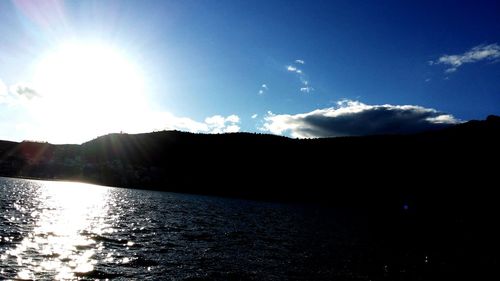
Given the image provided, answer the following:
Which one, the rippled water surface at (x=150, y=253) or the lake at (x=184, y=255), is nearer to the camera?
the rippled water surface at (x=150, y=253)

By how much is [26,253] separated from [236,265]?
18489 mm

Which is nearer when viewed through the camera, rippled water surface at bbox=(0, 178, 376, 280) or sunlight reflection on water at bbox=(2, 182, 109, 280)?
sunlight reflection on water at bbox=(2, 182, 109, 280)

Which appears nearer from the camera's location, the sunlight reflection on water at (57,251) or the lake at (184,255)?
the sunlight reflection on water at (57,251)

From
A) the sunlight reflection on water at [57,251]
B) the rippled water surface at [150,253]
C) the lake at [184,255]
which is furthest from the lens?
the lake at [184,255]

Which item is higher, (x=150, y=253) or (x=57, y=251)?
(x=57, y=251)

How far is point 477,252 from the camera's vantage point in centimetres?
5334

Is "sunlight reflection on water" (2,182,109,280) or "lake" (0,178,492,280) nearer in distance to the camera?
"sunlight reflection on water" (2,182,109,280)

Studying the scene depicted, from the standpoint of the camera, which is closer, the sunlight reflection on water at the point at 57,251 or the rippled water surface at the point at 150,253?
the sunlight reflection on water at the point at 57,251

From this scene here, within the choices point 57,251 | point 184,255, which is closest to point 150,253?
point 184,255

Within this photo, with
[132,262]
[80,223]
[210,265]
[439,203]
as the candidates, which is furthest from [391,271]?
[439,203]

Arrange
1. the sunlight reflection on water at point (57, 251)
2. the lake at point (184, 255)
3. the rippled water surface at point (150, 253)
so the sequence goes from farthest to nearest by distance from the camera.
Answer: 1. the lake at point (184, 255)
2. the rippled water surface at point (150, 253)
3. the sunlight reflection on water at point (57, 251)

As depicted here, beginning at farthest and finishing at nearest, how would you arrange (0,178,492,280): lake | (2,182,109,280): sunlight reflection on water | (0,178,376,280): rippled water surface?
1. (0,178,492,280): lake
2. (0,178,376,280): rippled water surface
3. (2,182,109,280): sunlight reflection on water

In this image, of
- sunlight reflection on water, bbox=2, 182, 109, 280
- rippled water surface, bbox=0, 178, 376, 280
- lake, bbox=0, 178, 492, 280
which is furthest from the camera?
lake, bbox=0, 178, 492, 280

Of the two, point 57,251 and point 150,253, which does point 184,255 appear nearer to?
point 150,253
